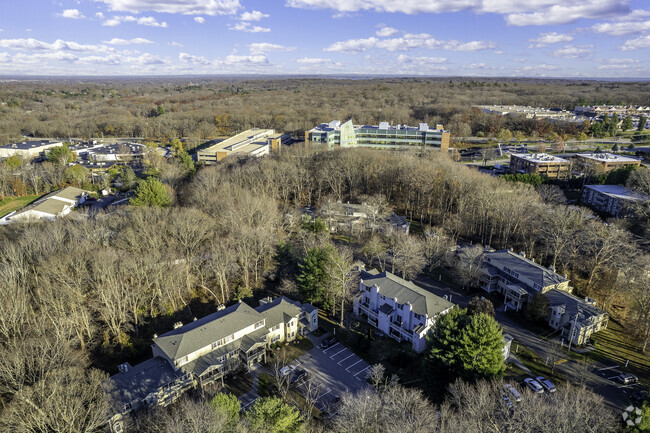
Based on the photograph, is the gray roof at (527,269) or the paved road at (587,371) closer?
the paved road at (587,371)

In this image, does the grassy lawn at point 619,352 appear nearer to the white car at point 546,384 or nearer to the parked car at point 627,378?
the parked car at point 627,378

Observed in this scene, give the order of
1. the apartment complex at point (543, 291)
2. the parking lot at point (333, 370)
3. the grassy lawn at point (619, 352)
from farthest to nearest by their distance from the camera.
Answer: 1. the apartment complex at point (543, 291)
2. the grassy lawn at point (619, 352)
3. the parking lot at point (333, 370)

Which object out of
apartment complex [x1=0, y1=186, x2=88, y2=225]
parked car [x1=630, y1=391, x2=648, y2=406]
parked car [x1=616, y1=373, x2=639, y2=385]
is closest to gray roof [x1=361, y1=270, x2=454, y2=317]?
parked car [x1=616, y1=373, x2=639, y2=385]

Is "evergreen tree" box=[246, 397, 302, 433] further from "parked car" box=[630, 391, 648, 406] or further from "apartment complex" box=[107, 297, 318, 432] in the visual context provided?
"parked car" box=[630, 391, 648, 406]

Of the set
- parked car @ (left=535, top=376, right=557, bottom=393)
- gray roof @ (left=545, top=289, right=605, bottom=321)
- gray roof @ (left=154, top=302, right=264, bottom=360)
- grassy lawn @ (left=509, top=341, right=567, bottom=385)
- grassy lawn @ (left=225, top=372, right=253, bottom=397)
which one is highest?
gray roof @ (left=545, top=289, right=605, bottom=321)

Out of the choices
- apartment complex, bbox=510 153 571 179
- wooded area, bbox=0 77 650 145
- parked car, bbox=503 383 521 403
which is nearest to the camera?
parked car, bbox=503 383 521 403

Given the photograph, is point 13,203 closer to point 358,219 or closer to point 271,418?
point 358,219

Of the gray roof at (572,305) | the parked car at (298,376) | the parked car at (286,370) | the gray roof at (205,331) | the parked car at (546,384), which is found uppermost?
the gray roof at (572,305)

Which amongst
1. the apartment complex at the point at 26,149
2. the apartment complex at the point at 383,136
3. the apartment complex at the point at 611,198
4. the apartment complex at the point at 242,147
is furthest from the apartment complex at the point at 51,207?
the apartment complex at the point at 611,198
